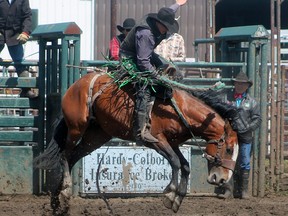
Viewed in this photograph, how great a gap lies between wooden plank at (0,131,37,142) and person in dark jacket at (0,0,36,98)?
450mm

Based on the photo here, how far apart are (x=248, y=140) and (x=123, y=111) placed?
1269mm

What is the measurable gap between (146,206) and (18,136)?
186cm

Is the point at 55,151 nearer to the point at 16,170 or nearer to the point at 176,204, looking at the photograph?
the point at 16,170

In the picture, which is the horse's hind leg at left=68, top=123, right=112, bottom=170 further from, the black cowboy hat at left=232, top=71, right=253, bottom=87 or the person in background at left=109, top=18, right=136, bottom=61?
the black cowboy hat at left=232, top=71, right=253, bottom=87

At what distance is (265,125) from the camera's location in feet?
34.0

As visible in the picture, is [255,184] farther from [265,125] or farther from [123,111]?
[123,111]

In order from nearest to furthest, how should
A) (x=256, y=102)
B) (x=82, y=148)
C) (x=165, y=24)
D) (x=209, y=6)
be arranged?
(x=165, y=24)
(x=82, y=148)
(x=256, y=102)
(x=209, y=6)

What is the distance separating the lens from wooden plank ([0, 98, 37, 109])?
9977 mm

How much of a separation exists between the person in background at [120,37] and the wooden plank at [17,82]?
1024 mm

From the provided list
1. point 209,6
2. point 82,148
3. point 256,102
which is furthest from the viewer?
point 209,6

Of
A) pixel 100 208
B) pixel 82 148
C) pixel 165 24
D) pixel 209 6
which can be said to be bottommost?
pixel 100 208

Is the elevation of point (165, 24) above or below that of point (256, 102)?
above

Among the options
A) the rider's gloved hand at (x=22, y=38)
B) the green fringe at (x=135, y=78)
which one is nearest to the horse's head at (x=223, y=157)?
the green fringe at (x=135, y=78)

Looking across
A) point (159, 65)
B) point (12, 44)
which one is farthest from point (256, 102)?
point (12, 44)
